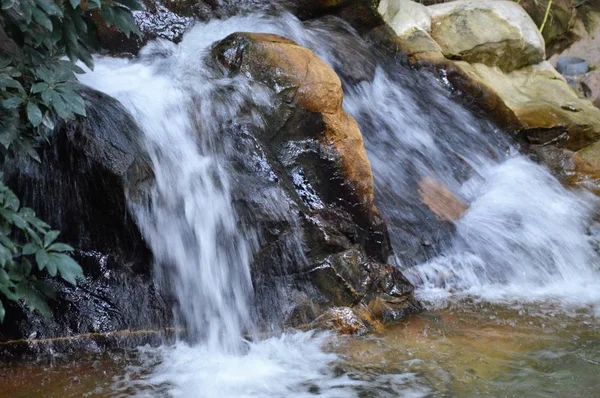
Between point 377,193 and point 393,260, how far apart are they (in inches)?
26.5

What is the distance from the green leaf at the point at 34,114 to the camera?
2.62 meters

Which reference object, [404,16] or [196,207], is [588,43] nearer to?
[404,16]

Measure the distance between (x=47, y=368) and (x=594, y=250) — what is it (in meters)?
4.17

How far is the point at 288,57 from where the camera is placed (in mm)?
4527

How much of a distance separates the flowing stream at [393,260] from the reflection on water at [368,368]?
1 centimetres

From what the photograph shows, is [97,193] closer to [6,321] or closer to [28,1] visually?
[6,321]

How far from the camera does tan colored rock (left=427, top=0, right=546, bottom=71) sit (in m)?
7.95

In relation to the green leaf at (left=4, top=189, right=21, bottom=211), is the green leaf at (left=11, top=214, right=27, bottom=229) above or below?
below

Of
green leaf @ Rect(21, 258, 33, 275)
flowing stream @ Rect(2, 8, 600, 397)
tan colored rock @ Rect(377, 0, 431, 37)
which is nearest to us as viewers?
green leaf @ Rect(21, 258, 33, 275)

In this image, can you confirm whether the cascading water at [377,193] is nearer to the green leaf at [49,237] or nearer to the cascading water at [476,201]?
the cascading water at [476,201]

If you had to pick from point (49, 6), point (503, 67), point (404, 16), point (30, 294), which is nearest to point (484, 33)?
point (503, 67)

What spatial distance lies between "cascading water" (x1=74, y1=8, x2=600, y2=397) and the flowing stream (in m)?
0.01

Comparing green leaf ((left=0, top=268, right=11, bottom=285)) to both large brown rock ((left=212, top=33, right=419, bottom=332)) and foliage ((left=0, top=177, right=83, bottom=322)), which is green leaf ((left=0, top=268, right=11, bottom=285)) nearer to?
foliage ((left=0, top=177, right=83, bottom=322))

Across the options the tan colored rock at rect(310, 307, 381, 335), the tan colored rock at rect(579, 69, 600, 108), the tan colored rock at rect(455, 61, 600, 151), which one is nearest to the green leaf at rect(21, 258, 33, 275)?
the tan colored rock at rect(310, 307, 381, 335)
